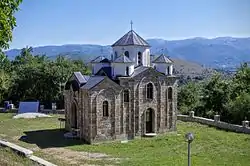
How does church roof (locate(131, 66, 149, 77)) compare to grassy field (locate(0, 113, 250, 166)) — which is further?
church roof (locate(131, 66, 149, 77))

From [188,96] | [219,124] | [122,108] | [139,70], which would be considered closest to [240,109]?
[219,124]

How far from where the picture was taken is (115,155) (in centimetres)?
1998

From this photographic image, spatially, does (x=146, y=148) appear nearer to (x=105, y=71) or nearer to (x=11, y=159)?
(x=105, y=71)

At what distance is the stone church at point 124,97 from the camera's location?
2356 cm

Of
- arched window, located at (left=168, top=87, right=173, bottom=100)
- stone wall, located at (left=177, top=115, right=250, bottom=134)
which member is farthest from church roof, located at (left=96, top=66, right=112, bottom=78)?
stone wall, located at (left=177, top=115, right=250, bottom=134)

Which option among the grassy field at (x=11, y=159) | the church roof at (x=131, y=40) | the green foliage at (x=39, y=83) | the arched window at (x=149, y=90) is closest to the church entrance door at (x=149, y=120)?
the arched window at (x=149, y=90)

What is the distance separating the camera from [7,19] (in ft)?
31.7

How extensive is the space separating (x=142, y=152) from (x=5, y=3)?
43.7ft

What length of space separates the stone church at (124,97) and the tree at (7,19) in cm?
1328

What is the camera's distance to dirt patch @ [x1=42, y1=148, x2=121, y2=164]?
19.0 m

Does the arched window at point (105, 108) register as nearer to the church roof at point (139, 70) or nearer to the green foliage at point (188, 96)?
the church roof at point (139, 70)

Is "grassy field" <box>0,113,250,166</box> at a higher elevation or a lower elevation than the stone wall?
lower

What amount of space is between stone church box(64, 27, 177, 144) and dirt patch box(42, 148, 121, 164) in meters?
2.65

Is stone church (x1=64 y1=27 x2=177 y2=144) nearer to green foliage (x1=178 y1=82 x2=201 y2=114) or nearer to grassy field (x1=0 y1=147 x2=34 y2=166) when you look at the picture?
grassy field (x1=0 y1=147 x2=34 y2=166)
